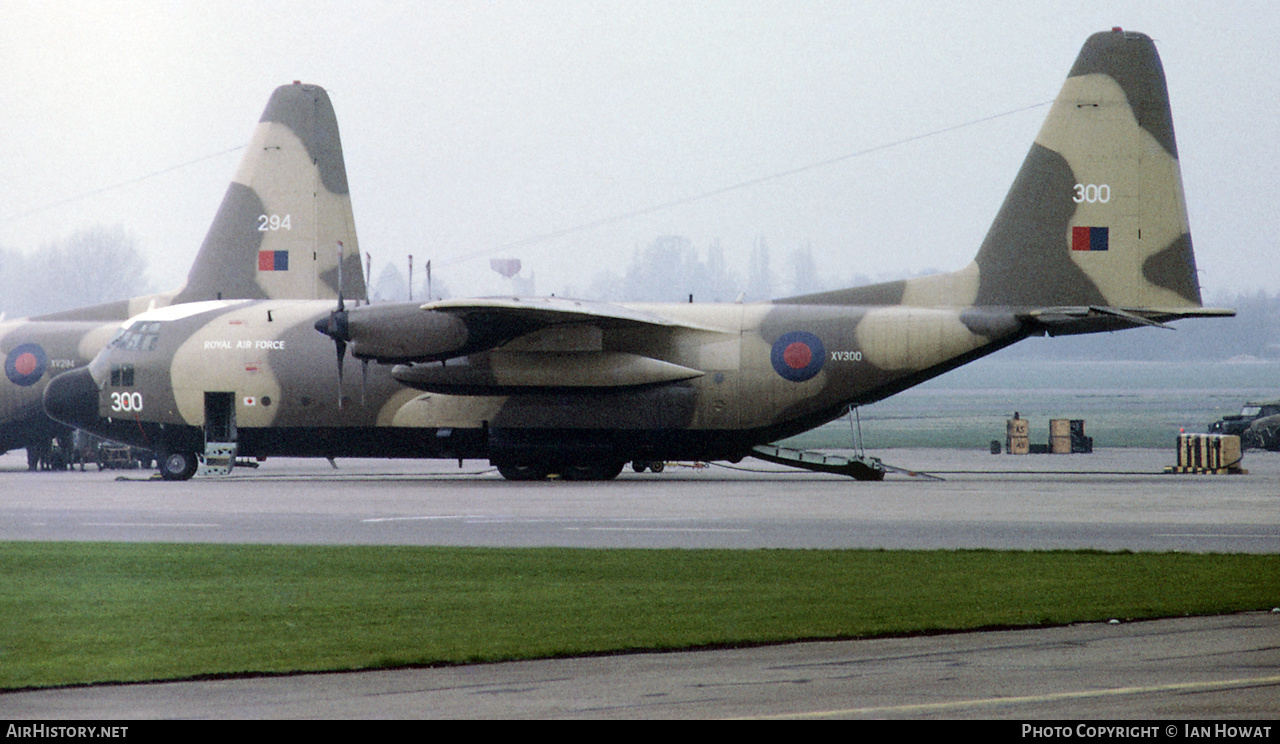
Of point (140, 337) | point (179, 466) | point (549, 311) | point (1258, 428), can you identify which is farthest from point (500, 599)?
point (1258, 428)

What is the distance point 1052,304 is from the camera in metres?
33.2

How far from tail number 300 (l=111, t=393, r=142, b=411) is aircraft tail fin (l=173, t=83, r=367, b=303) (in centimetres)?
800

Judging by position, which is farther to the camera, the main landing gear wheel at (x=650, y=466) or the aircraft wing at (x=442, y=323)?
the main landing gear wheel at (x=650, y=466)

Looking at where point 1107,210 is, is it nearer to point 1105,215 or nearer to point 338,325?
point 1105,215

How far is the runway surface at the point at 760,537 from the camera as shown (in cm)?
899

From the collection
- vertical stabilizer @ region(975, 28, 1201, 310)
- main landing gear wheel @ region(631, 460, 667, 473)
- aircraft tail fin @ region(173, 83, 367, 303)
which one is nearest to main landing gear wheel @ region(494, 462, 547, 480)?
main landing gear wheel @ region(631, 460, 667, 473)

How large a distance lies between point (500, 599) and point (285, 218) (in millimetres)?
30869

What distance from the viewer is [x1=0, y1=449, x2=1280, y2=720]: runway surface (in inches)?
354

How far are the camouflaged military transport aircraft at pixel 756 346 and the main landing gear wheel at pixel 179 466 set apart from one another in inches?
45.9

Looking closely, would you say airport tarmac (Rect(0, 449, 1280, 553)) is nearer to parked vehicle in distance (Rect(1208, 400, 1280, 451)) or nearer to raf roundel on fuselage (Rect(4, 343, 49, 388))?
raf roundel on fuselage (Rect(4, 343, 49, 388))

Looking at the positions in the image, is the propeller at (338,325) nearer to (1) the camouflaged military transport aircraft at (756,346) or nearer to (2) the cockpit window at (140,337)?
(1) the camouflaged military transport aircraft at (756,346)

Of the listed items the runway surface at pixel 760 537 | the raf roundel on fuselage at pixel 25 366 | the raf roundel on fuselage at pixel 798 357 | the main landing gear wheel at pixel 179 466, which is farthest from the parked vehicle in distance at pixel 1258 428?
→ the raf roundel on fuselage at pixel 25 366

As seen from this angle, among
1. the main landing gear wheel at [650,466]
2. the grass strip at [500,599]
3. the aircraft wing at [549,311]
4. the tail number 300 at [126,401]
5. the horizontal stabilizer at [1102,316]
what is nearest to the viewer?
the grass strip at [500,599]

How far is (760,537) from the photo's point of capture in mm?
20219
